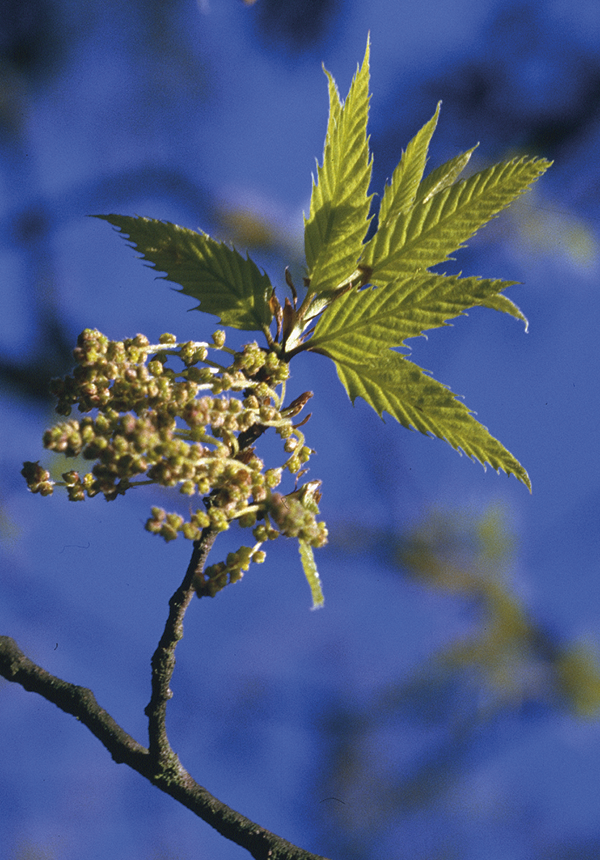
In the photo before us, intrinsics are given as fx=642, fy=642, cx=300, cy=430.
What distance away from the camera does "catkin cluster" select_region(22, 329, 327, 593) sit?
0.53 meters

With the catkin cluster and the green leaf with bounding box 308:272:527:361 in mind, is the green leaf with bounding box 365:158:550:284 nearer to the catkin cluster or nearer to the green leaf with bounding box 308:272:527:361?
the green leaf with bounding box 308:272:527:361

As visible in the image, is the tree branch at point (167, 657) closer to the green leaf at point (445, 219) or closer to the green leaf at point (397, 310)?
the green leaf at point (397, 310)

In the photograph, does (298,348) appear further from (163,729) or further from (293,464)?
(163,729)

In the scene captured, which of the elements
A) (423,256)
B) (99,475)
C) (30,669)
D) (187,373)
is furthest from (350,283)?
(30,669)

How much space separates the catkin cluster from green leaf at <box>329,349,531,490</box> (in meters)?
0.09

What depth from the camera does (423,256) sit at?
0.71m

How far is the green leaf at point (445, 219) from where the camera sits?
0.68m

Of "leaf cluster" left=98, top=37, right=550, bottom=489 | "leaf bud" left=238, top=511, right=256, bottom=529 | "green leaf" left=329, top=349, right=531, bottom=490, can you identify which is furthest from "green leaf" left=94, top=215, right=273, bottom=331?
"leaf bud" left=238, top=511, right=256, bottom=529

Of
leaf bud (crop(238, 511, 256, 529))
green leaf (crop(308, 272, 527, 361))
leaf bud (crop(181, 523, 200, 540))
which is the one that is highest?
green leaf (crop(308, 272, 527, 361))

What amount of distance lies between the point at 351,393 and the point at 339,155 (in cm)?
26

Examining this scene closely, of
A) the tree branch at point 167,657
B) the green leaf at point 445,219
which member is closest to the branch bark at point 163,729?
the tree branch at point 167,657

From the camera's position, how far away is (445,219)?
0.70 meters

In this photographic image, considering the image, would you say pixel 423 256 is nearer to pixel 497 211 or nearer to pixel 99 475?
pixel 497 211

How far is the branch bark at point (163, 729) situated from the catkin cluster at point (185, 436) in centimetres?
8
